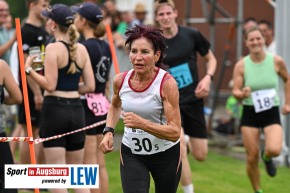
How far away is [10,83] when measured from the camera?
805cm

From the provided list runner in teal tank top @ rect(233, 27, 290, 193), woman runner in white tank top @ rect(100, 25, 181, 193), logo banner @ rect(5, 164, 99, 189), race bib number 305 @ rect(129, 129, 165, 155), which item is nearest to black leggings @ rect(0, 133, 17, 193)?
logo banner @ rect(5, 164, 99, 189)

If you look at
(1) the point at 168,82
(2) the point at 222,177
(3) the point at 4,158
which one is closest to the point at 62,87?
(3) the point at 4,158

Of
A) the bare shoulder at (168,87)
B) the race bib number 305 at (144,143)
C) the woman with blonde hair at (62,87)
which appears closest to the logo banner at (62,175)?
the race bib number 305 at (144,143)

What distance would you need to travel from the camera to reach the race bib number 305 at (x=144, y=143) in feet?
24.0

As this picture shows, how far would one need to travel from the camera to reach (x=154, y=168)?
24.3 ft

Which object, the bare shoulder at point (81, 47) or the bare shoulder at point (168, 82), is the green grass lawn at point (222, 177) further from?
the bare shoulder at point (168, 82)

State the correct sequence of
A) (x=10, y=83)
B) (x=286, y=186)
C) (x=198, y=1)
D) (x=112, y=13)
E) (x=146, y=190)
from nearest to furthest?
(x=146, y=190)
(x=10, y=83)
(x=286, y=186)
(x=112, y=13)
(x=198, y=1)

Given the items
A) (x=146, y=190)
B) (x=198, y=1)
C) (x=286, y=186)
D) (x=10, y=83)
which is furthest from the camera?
(x=198, y=1)

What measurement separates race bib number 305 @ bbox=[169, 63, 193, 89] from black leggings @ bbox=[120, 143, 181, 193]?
9.93ft

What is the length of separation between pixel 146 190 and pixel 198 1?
15.7 m

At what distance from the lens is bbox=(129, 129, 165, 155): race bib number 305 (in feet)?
24.0

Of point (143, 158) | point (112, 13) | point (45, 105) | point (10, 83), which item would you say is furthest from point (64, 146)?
point (112, 13)

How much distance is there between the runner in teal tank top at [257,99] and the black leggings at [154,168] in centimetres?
344

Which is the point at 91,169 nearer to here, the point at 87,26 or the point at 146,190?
the point at 146,190
